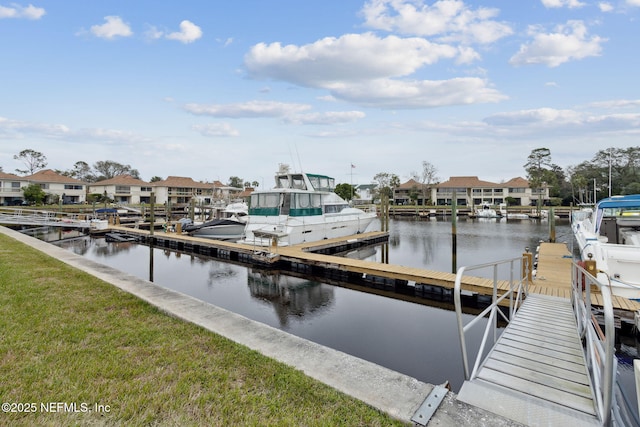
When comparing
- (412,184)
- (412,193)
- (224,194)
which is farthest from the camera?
(412,184)

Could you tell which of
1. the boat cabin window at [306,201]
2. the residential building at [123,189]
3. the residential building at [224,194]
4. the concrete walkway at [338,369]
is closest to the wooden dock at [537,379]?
the concrete walkway at [338,369]

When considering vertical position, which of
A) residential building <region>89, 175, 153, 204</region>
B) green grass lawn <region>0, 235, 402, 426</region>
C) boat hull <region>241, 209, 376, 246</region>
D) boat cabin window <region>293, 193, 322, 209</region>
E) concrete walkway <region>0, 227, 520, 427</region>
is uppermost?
residential building <region>89, 175, 153, 204</region>

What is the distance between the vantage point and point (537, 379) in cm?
348

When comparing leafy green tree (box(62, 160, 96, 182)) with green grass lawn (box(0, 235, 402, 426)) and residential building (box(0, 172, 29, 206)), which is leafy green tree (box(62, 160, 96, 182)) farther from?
green grass lawn (box(0, 235, 402, 426))

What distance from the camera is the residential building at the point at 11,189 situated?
1859 inches

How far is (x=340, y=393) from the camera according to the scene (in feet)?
10.7

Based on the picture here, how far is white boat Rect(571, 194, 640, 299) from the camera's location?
719 cm

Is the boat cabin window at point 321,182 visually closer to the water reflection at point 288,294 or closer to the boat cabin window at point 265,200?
the boat cabin window at point 265,200

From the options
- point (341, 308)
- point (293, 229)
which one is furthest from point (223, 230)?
point (341, 308)

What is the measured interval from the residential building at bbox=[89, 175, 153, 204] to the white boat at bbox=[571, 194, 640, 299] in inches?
2432

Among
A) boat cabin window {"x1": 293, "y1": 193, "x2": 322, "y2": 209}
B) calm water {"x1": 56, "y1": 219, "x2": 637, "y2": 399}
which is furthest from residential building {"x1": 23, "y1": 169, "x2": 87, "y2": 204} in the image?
boat cabin window {"x1": 293, "y1": 193, "x2": 322, "y2": 209}

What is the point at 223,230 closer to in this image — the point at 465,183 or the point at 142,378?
the point at 142,378

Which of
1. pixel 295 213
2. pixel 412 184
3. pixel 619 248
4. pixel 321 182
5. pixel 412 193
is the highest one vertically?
pixel 412 184

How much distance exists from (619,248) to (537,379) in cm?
613
